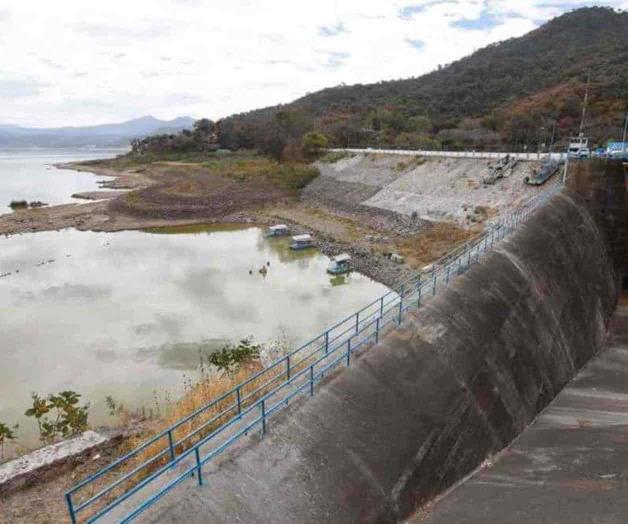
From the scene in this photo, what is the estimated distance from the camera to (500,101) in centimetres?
9119

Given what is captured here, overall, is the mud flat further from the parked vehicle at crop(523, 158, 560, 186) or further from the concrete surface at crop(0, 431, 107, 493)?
the concrete surface at crop(0, 431, 107, 493)

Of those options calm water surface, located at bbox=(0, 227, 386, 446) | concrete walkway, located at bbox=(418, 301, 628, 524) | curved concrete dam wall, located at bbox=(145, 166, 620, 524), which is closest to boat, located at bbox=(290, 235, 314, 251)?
calm water surface, located at bbox=(0, 227, 386, 446)

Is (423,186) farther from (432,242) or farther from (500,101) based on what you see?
(500,101)

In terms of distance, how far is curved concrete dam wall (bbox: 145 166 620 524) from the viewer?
7246 millimetres

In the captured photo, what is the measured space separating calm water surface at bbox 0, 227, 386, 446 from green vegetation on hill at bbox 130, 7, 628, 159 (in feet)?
88.2

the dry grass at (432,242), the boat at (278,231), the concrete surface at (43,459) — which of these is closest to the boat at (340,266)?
the dry grass at (432,242)

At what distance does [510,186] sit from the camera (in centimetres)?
3272

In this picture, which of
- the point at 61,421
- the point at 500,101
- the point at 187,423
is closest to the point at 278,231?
the point at 61,421

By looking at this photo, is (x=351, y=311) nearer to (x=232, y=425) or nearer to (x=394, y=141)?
(x=232, y=425)

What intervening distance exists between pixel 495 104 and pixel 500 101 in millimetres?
1860

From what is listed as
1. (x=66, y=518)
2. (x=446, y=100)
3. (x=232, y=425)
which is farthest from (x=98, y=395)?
(x=446, y=100)

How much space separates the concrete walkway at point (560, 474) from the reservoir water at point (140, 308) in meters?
10.3

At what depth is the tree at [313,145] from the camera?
6931 centimetres

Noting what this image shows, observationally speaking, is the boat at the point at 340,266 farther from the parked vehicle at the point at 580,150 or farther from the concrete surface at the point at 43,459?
the concrete surface at the point at 43,459
